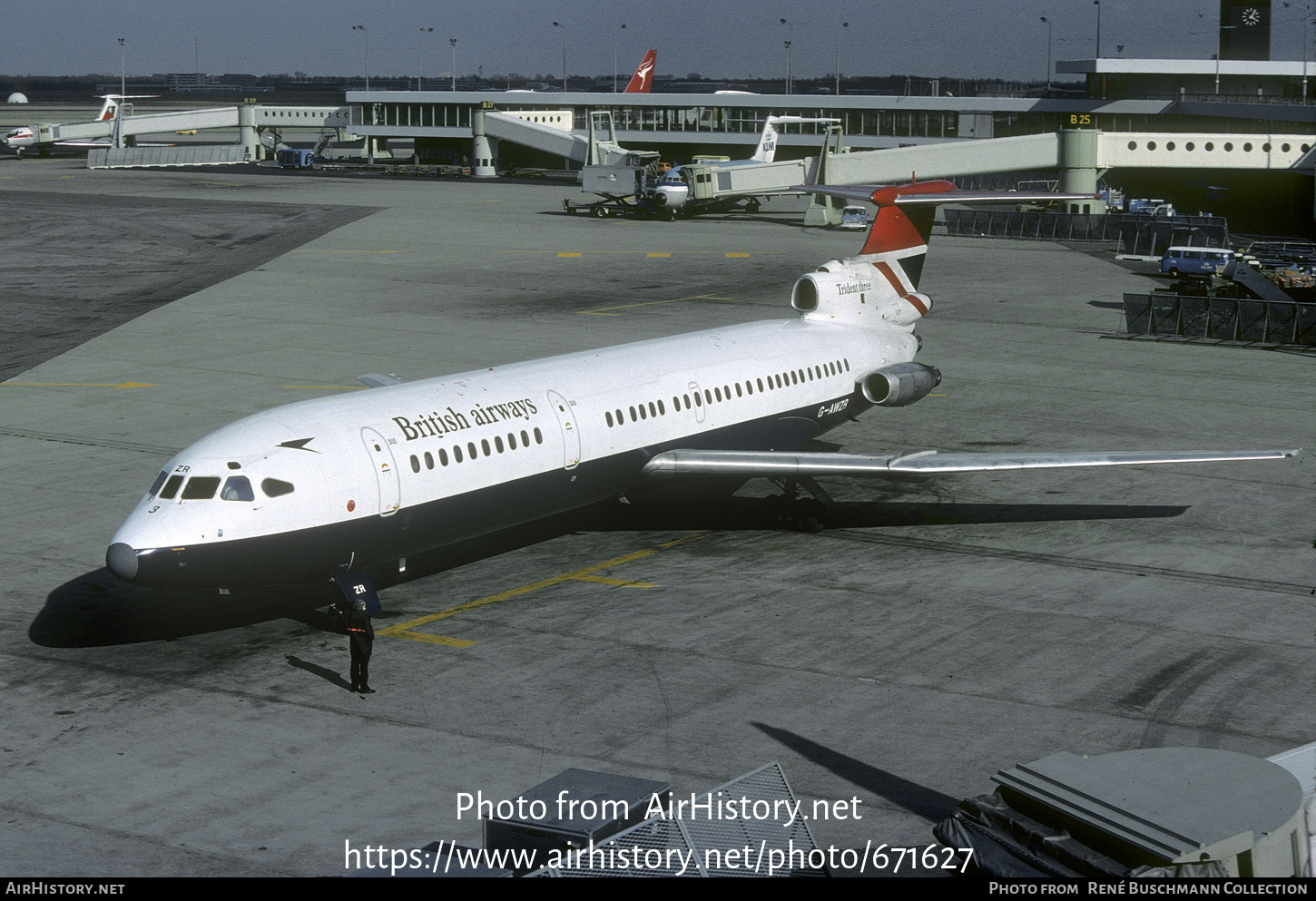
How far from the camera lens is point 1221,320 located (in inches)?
1993

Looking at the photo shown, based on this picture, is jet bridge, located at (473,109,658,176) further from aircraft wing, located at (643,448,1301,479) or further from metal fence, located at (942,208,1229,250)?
aircraft wing, located at (643,448,1301,479)

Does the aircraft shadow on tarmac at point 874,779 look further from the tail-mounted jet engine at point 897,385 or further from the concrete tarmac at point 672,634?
the tail-mounted jet engine at point 897,385

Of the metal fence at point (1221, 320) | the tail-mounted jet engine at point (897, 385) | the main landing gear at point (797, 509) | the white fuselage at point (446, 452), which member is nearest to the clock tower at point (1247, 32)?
the metal fence at point (1221, 320)

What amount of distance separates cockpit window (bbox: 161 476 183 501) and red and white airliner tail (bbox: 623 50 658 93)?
126527mm

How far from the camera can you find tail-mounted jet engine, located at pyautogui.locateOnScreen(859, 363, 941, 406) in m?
31.3

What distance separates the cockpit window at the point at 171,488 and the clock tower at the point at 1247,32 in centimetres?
14576

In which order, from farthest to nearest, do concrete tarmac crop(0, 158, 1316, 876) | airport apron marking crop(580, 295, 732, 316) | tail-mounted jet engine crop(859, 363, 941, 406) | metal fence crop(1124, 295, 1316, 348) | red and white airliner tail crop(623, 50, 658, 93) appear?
red and white airliner tail crop(623, 50, 658, 93) → airport apron marking crop(580, 295, 732, 316) → metal fence crop(1124, 295, 1316, 348) → tail-mounted jet engine crop(859, 363, 941, 406) → concrete tarmac crop(0, 158, 1316, 876)

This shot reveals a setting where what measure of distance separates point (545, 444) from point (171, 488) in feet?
21.0

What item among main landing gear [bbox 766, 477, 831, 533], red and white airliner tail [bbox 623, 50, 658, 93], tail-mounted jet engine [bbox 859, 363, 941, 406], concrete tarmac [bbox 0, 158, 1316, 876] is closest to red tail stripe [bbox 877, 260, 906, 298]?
tail-mounted jet engine [bbox 859, 363, 941, 406]

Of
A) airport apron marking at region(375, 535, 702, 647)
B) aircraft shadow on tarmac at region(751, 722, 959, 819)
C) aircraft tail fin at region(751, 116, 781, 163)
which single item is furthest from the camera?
aircraft tail fin at region(751, 116, 781, 163)

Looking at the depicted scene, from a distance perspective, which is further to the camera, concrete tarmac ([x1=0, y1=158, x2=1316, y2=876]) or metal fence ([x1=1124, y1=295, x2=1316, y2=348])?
metal fence ([x1=1124, y1=295, x2=1316, y2=348])

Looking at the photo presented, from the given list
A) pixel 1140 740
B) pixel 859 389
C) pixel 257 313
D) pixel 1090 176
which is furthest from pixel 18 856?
pixel 1090 176

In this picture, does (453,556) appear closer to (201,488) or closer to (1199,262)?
(201,488)

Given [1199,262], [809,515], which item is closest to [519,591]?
[809,515]
